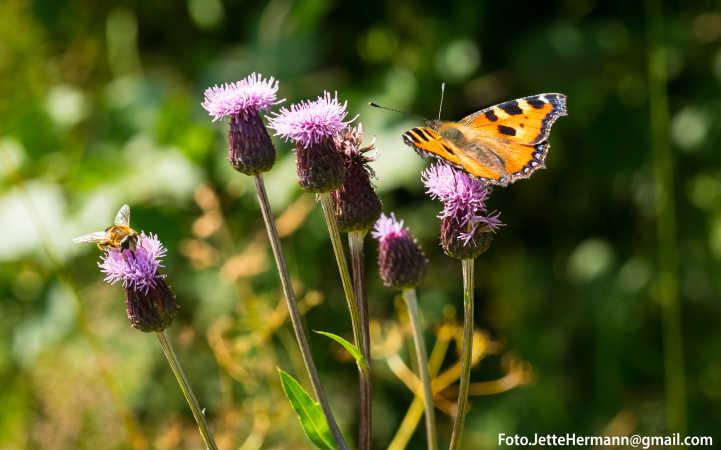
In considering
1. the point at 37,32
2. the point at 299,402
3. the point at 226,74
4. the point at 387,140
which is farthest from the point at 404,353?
the point at 37,32

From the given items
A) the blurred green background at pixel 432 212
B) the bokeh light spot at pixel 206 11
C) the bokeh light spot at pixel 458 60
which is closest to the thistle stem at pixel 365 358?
the blurred green background at pixel 432 212

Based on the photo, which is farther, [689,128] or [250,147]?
[689,128]

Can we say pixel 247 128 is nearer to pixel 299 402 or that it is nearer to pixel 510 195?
pixel 299 402

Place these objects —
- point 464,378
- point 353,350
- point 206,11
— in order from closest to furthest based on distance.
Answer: point 353,350
point 464,378
point 206,11

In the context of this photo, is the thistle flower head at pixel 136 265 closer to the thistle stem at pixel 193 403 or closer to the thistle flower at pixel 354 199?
the thistle stem at pixel 193 403

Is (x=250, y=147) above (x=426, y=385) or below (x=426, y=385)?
above

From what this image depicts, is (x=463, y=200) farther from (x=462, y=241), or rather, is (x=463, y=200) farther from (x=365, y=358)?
(x=365, y=358)

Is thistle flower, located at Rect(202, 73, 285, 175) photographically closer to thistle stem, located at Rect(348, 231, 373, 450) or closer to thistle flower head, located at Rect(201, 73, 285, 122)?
thistle flower head, located at Rect(201, 73, 285, 122)

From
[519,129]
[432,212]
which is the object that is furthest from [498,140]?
[432,212]
